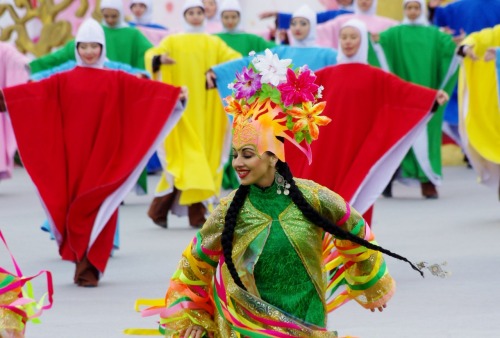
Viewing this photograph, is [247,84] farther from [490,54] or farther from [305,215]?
[490,54]

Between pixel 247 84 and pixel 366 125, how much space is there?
354 cm

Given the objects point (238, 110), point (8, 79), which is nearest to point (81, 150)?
point (238, 110)

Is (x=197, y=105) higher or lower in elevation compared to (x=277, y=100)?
lower

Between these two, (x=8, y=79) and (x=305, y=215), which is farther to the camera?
(x=8, y=79)

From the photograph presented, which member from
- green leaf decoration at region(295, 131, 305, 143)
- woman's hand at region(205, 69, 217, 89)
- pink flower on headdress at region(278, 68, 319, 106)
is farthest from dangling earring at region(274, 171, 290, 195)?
woman's hand at region(205, 69, 217, 89)

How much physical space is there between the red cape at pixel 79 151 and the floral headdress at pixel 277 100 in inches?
151

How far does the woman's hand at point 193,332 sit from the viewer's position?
5.43 meters

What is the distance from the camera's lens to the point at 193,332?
545cm

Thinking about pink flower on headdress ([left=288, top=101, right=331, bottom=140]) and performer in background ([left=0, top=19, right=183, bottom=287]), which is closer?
pink flower on headdress ([left=288, top=101, right=331, bottom=140])

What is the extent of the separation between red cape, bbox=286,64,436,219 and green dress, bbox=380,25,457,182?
516cm

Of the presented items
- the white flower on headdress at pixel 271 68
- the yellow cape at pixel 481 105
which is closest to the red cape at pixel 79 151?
the yellow cape at pixel 481 105

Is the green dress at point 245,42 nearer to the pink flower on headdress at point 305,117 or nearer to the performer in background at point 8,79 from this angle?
the performer in background at point 8,79

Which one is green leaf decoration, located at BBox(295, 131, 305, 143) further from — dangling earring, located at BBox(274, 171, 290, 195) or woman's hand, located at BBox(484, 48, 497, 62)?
woman's hand, located at BBox(484, 48, 497, 62)

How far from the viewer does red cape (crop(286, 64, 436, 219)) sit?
884 centimetres
